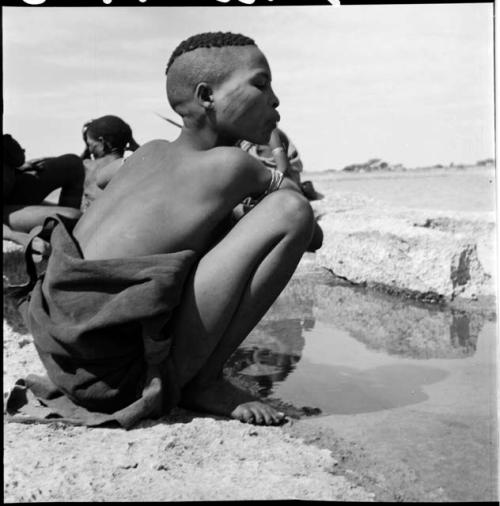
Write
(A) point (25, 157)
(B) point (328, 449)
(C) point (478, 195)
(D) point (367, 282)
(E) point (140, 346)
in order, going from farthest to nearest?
(C) point (478, 195), (D) point (367, 282), (A) point (25, 157), (E) point (140, 346), (B) point (328, 449)

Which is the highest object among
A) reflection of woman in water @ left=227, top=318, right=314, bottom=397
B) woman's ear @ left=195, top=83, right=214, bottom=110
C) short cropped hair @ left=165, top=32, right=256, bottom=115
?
short cropped hair @ left=165, top=32, right=256, bottom=115

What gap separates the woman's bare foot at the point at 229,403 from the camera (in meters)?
2.52

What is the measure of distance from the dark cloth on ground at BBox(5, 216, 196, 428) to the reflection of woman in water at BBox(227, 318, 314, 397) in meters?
0.64

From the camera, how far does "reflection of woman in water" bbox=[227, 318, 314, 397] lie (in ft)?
10.4

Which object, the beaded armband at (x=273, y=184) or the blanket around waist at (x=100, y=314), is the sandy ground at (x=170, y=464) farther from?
the beaded armband at (x=273, y=184)

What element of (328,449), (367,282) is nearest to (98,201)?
(328,449)

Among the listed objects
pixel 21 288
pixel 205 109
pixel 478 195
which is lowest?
pixel 478 195

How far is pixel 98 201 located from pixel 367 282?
270 centimetres

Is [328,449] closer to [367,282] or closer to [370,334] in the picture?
[370,334]

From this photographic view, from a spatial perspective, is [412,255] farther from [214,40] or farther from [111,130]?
[214,40]

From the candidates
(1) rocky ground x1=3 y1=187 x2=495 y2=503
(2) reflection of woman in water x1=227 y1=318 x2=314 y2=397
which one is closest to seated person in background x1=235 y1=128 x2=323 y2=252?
(2) reflection of woman in water x1=227 y1=318 x2=314 y2=397

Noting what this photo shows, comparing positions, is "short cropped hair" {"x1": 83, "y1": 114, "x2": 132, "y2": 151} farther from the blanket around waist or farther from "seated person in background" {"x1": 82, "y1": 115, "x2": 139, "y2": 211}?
the blanket around waist

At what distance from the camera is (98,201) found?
2.64 meters

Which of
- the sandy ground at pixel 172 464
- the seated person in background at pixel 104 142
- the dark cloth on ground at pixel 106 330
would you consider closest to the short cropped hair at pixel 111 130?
the seated person in background at pixel 104 142
